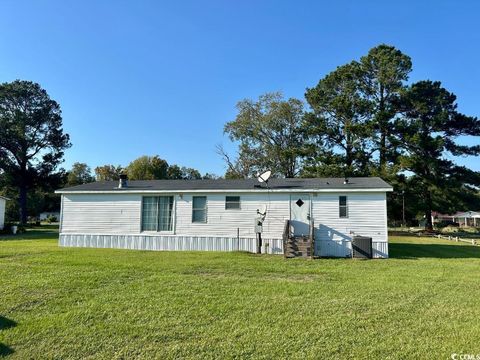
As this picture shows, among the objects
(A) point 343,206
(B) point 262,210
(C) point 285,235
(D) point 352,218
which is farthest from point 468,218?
(C) point 285,235

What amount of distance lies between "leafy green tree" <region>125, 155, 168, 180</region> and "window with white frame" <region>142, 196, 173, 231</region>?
Result: 36.8 meters

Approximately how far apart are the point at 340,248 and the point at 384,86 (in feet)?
82.7

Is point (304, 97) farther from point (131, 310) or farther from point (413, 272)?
point (131, 310)

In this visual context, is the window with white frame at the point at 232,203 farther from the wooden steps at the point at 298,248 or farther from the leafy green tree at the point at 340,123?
the leafy green tree at the point at 340,123

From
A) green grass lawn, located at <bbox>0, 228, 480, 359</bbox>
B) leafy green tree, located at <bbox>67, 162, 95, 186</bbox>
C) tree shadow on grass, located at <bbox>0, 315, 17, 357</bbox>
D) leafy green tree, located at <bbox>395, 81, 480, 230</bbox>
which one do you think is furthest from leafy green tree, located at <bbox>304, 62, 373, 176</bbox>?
leafy green tree, located at <bbox>67, 162, 95, 186</bbox>

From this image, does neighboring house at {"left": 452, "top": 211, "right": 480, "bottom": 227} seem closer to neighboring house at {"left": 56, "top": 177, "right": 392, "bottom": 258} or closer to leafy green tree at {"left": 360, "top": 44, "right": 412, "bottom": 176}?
leafy green tree at {"left": 360, "top": 44, "right": 412, "bottom": 176}

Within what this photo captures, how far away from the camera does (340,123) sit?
36094mm

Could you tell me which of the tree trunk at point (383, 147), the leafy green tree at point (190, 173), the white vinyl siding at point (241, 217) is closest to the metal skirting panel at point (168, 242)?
the white vinyl siding at point (241, 217)

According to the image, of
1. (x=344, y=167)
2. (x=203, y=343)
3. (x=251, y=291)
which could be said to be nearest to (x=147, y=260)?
(x=251, y=291)

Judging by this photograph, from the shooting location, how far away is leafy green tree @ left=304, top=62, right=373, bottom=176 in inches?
1304

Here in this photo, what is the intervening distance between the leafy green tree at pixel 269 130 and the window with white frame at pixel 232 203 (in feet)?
78.4

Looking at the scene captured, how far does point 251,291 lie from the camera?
7488 mm

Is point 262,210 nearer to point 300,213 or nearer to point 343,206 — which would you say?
point 300,213

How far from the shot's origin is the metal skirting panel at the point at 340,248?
14586mm
